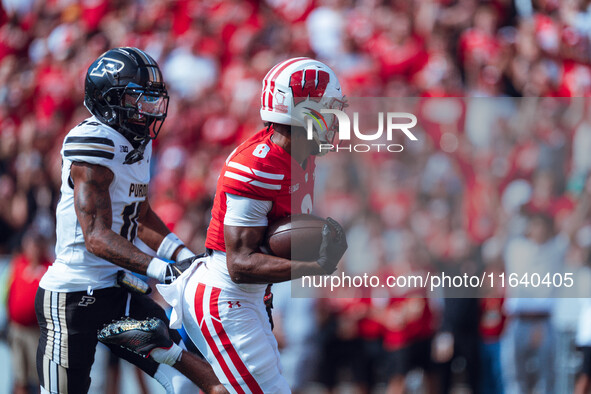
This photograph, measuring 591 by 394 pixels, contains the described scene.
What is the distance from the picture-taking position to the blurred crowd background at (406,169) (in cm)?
670

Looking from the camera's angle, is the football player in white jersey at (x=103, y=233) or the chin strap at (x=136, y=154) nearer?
the football player in white jersey at (x=103, y=233)

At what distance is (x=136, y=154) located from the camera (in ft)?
14.4

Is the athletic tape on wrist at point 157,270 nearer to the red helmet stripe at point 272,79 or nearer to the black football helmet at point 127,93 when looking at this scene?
the black football helmet at point 127,93

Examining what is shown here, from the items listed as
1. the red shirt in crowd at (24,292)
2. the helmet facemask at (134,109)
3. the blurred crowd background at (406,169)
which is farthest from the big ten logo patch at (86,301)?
the red shirt in crowd at (24,292)

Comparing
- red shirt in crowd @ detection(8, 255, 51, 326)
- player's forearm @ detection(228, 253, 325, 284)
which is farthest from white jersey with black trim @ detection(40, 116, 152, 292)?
red shirt in crowd @ detection(8, 255, 51, 326)

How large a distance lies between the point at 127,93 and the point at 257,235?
1.18m

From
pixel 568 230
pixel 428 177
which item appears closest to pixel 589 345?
pixel 568 230

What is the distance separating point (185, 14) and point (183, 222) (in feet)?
13.3

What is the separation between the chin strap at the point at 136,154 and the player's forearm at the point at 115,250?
1.37 ft

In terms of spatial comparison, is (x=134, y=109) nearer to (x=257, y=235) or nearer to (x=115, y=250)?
(x=115, y=250)

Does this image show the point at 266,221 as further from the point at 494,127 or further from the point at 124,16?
the point at 124,16

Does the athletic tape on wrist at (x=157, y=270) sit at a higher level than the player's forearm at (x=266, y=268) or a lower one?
lower

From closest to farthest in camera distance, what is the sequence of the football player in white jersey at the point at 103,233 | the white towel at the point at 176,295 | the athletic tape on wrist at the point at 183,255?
the white towel at the point at 176,295
the football player in white jersey at the point at 103,233
the athletic tape on wrist at the point at 183,255

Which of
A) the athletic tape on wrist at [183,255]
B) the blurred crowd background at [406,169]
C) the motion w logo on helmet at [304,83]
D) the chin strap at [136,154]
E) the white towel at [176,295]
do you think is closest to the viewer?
the motion w logo on helmet at [304,83]
